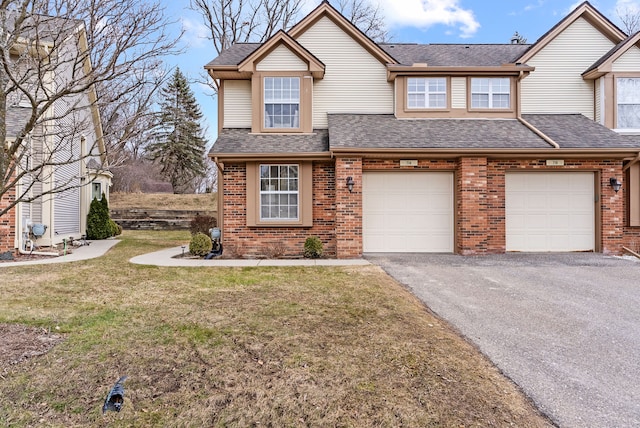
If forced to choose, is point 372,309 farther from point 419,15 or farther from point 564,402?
point 419,15

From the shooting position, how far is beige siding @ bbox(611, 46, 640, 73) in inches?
448

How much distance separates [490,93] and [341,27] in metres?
5.25

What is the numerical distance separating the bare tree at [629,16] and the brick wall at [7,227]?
3239 centimetres

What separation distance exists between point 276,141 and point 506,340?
822cm

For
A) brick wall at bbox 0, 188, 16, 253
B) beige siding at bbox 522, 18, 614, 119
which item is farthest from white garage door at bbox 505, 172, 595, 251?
brick wall at bbox 0, 188, 16, 253

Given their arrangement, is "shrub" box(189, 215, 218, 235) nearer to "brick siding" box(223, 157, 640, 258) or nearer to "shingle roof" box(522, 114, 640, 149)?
"brick siding" box(223, 157, 640, 258)

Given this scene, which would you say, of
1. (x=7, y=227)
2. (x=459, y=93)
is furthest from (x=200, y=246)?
(x=459, y=93)

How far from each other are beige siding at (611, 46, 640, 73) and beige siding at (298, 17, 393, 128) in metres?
6.96

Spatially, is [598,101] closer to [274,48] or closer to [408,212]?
[408,212]

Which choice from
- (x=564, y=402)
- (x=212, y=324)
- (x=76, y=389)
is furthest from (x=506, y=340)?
(x=76, y=389)

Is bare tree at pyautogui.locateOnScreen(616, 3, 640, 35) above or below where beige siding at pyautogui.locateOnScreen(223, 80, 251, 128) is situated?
above

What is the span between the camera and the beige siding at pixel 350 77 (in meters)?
11.8

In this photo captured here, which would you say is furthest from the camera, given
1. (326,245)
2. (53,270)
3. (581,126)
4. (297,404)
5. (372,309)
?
(581,126)

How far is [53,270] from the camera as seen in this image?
324 inches
